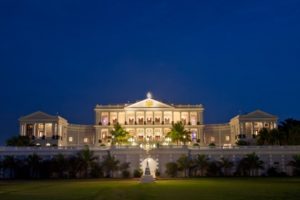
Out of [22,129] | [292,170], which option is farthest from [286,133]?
[22,129]

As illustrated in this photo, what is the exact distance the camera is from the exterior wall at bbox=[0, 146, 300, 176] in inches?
3019

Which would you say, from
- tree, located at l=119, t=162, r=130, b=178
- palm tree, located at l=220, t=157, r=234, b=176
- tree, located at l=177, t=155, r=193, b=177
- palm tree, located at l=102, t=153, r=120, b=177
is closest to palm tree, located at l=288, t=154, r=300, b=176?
palm tree, located at l=220, t=157, r=234, b=176

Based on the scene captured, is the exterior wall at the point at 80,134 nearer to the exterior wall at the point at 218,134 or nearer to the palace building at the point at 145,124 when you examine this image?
the palace building at the point at 145,124

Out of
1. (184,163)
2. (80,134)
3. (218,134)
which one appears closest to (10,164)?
(184,163)

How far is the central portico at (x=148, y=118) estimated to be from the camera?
128875 mm

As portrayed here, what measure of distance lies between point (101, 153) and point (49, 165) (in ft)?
30.1

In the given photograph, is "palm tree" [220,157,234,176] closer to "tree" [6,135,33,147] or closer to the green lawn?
the green lawn

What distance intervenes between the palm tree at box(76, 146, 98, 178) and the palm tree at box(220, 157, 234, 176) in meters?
22.4

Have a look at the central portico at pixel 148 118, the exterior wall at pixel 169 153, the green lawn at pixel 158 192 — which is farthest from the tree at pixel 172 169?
the central portico at pixel 148 118

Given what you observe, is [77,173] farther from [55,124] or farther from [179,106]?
[179,106]

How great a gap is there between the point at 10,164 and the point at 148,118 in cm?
6183

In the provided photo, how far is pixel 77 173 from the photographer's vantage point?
75562mm

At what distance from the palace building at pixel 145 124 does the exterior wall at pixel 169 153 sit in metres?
42.7

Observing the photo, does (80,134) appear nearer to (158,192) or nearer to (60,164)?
(60,164)
